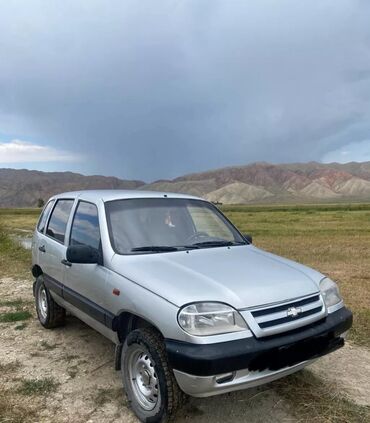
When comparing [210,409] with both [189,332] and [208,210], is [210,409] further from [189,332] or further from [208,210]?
[208,210]

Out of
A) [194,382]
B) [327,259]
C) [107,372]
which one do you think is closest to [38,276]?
[107,372]

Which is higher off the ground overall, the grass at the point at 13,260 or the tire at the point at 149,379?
the tire at the point at 149,379

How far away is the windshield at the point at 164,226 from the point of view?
159 inches

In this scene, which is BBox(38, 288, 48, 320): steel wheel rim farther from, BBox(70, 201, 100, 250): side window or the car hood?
the car hood

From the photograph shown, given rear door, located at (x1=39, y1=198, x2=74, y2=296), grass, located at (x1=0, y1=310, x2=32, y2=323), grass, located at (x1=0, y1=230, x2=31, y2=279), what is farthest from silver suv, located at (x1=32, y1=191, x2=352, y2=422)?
grass, located at (x1=0, y1=230, x2=31, y2=279)

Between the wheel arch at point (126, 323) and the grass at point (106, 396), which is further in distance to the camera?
the grass at point (106, 396)

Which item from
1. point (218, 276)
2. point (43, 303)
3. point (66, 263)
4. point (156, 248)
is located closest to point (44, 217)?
point (43, 303)

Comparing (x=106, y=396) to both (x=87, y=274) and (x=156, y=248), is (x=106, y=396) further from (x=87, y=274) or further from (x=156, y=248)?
(x=156, y=248)

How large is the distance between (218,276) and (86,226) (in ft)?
6.04

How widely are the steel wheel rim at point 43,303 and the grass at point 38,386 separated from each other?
162cm

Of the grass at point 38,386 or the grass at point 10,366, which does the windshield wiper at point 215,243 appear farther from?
the grass at point 10,366

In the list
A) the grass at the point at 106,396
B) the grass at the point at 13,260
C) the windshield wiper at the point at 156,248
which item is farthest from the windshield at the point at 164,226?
the grass at the point at 13,260

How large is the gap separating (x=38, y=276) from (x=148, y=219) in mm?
2626

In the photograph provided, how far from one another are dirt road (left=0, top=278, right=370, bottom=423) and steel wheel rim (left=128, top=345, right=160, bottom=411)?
0.23 meters
